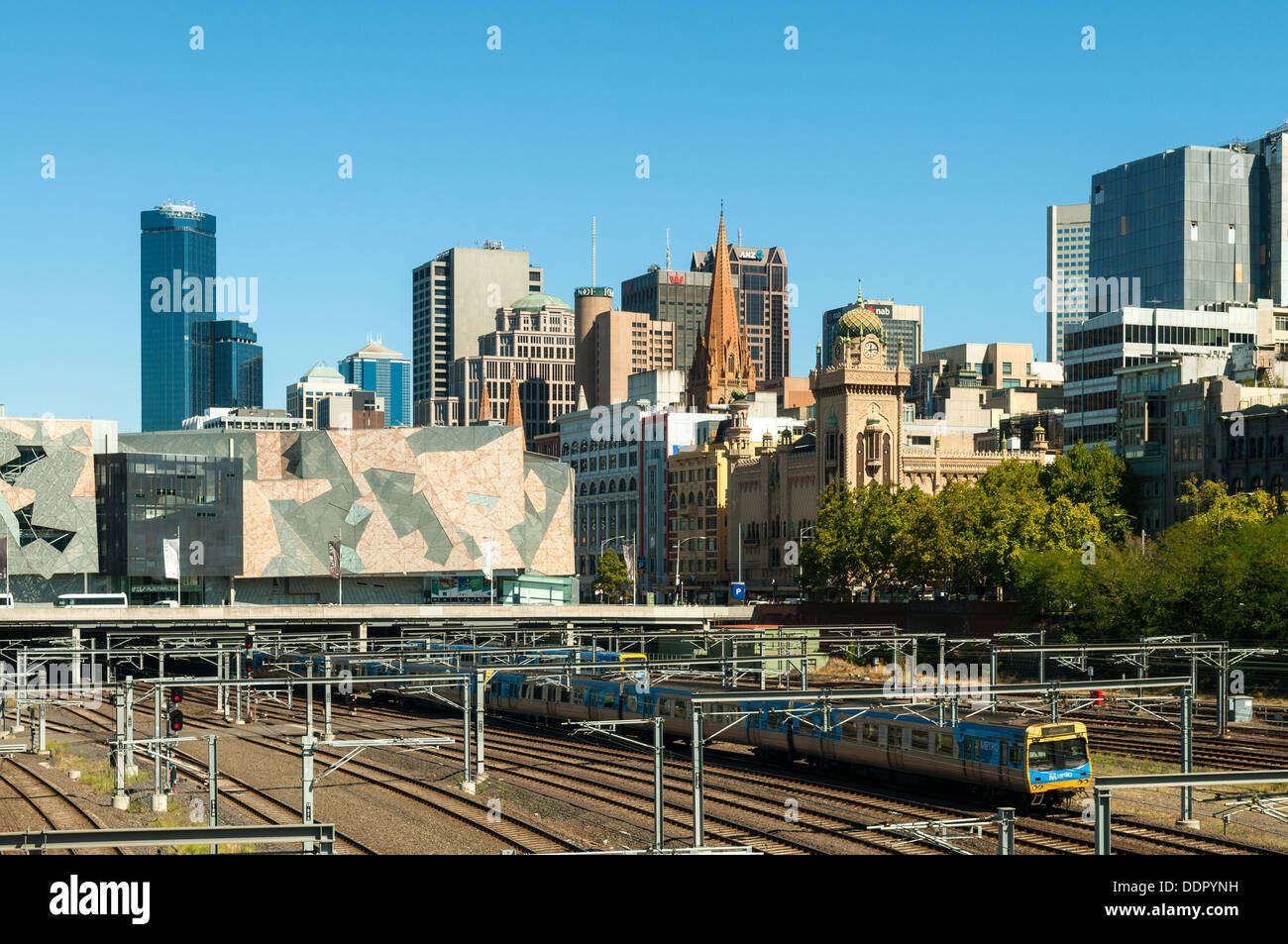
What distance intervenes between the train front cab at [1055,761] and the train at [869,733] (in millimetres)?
28

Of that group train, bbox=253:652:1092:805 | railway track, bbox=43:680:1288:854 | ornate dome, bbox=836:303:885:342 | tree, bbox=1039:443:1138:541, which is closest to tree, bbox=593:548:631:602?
ornate dome, bbox=836:303:885:342

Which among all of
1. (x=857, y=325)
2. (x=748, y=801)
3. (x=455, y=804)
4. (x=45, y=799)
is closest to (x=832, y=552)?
(x=857, y=325)

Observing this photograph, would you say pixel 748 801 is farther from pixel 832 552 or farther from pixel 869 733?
pixel 832 552

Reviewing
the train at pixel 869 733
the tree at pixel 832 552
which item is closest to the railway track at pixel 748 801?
the train at pixel 869 733

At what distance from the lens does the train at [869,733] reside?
150ft

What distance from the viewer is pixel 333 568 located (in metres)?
101

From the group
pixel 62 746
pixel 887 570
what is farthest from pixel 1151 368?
pixel 62 746

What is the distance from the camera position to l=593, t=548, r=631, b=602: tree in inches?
7338

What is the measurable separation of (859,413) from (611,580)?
4423 cm

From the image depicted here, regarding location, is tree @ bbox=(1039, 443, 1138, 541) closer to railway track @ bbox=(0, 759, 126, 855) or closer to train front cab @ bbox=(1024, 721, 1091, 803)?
train front cab @ bbox=(1024, 721, 1091, 803)

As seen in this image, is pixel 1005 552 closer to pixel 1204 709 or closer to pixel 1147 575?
pixel 1147 575

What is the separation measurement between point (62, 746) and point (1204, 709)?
5011 centimetres

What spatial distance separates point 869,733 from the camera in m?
53.0

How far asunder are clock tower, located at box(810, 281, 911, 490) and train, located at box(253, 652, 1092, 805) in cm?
8221
